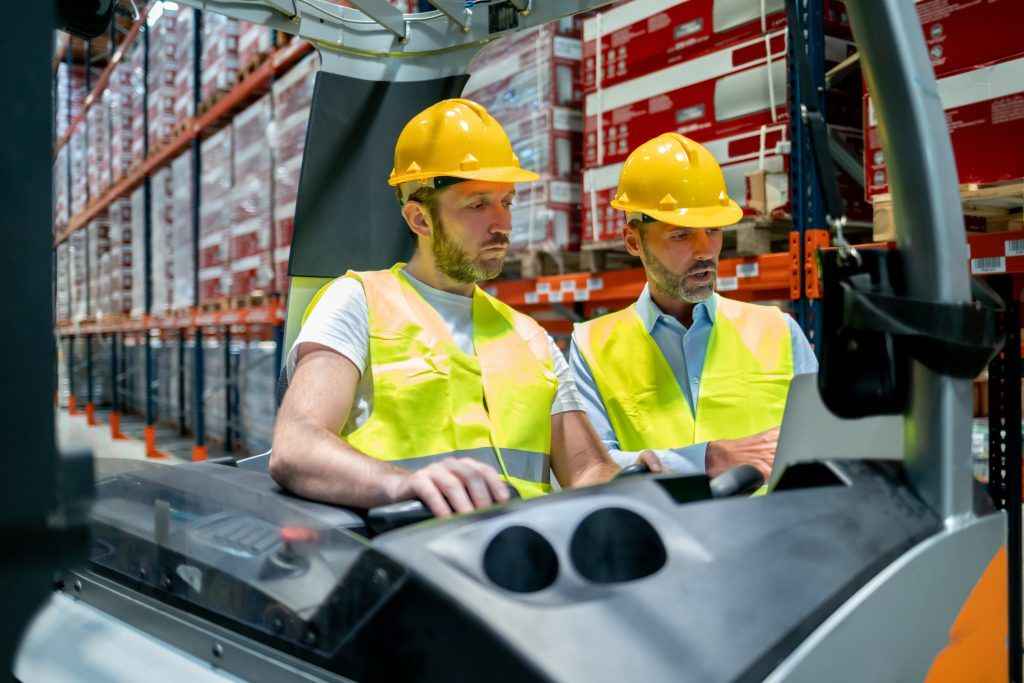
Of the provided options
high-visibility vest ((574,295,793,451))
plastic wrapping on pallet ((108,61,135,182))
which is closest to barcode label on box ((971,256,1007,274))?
high-visibility vest ((574,295,793,451))

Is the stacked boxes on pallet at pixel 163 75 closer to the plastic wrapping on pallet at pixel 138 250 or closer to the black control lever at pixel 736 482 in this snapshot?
the plastic wrapping on pallet at pixel 138 250

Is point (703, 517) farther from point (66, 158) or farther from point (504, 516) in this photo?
point (66, 158)

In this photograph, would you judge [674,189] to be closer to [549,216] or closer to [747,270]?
[747,270]

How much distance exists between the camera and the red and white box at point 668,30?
3877 mm

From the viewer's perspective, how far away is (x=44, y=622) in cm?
111

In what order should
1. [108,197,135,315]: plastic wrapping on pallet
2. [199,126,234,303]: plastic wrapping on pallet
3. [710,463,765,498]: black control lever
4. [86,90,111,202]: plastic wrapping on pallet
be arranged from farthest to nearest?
[86,90,111,202]: plastic wrapping on pallet → [108,197,135,315]: plastic wrapping on pallet → [199,126,234,303]: plastic wrapping on pallet → [710,463,765,498]: black control lever

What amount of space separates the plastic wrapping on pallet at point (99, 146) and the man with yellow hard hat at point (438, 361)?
1194cm

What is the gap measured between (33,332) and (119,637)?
23.6 inches

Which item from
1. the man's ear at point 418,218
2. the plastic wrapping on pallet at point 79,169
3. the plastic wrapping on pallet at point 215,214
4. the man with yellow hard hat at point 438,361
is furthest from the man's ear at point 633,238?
the plastic wrapping on pallet at point 79,169

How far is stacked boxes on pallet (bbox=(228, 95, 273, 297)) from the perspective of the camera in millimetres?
7418

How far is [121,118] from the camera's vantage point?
39.6 feet

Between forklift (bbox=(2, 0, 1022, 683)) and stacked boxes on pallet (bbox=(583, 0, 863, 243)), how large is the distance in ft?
9.53

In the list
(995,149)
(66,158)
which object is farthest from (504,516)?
(66,158)

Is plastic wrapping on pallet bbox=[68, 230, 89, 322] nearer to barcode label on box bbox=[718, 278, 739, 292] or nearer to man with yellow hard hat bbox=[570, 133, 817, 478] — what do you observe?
barcode label on box bbox=[718, 278, 739, 292]
